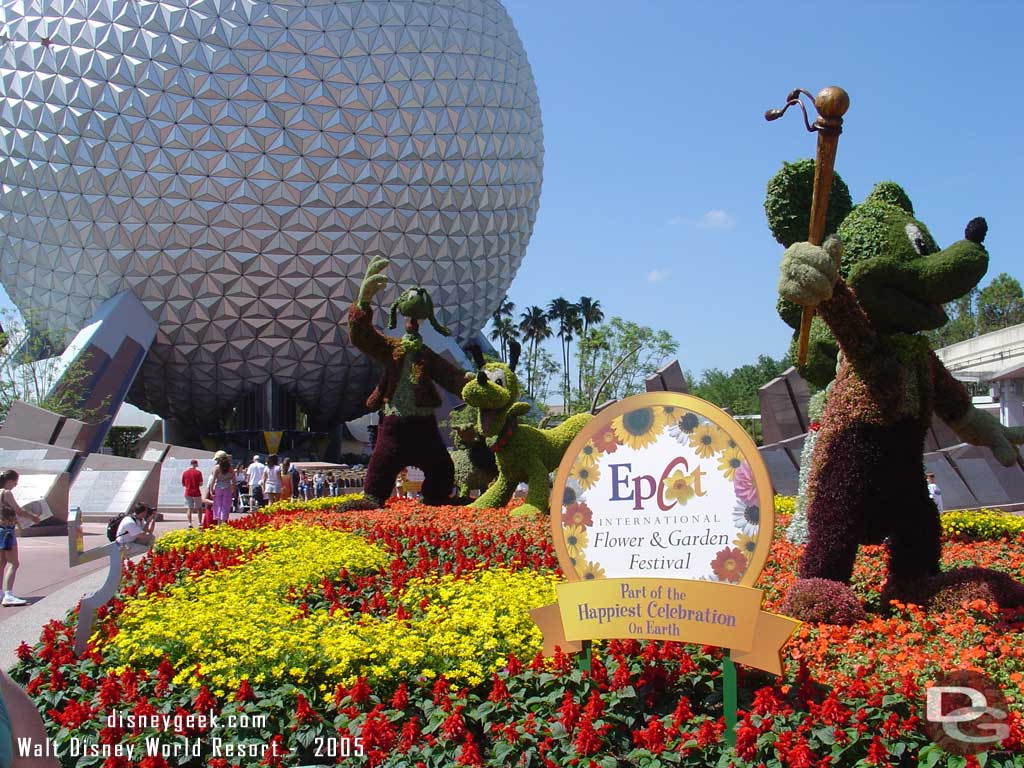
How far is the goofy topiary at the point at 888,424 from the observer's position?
19.9 feet

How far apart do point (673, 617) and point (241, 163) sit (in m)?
23.2

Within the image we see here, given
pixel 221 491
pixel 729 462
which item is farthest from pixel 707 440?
pixel 221 491

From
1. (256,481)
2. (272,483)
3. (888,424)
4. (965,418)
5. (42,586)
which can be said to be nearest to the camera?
(888,424)

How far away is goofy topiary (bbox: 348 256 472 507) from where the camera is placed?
13688mm

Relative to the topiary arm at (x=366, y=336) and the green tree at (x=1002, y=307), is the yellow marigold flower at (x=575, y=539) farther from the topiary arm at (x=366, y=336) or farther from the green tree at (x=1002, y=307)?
the green tree at (x=1002, y=307)

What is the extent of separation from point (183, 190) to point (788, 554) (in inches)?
843

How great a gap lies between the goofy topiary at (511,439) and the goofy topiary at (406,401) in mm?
1473

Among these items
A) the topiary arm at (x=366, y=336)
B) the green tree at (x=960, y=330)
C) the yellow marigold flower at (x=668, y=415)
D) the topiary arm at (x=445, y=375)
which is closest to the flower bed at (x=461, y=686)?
the yellow marigold flower at (x=668, y=415)

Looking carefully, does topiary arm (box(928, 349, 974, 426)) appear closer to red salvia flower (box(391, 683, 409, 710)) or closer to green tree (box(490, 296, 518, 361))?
red salvia flower (box(391, 683, 409, 710))

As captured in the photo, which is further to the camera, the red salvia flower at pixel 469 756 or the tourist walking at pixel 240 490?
the tourist walking at pixel 240 490

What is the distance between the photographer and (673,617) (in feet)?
14.6

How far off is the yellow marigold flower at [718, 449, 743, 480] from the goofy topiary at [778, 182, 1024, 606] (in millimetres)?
1677

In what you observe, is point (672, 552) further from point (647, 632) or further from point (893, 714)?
point (893, 714)

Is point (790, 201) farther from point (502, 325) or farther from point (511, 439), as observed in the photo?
point (502, 325)
